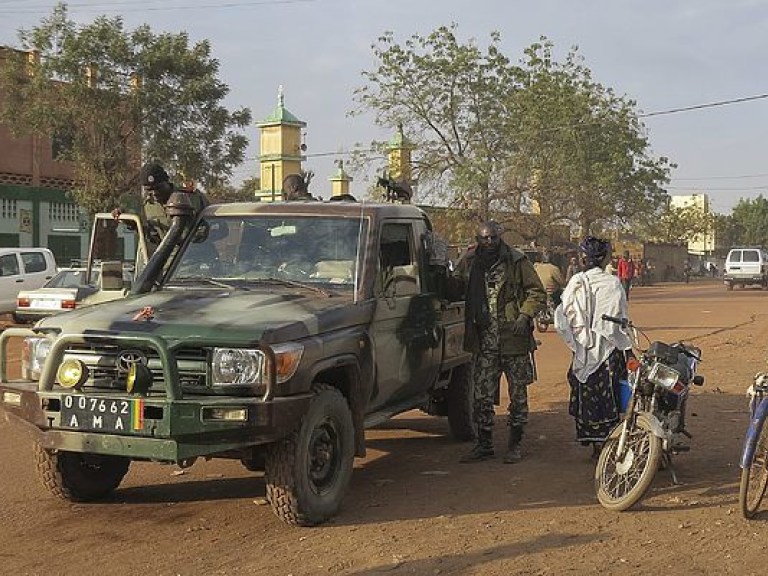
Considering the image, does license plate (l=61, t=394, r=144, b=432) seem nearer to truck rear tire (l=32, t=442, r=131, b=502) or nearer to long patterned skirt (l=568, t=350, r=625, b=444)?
truck rear tire (l=32, t=442, r=131, b=502)

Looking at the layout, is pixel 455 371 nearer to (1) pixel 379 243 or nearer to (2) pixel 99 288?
(1) pixel 379 243

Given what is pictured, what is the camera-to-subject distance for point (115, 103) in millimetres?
25891

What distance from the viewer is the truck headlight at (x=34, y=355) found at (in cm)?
541

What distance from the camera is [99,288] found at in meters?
7.30

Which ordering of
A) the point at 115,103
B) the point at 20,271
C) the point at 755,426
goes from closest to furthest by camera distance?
the point at 755,426, the point at 20,271, the point at 115,103

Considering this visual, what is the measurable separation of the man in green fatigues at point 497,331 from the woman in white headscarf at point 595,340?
0.32 metres

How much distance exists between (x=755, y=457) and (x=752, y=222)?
10273 centimetres

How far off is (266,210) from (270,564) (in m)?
2.65

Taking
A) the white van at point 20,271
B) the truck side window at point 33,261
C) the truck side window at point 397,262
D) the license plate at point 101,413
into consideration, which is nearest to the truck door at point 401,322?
the truck side window at point 397,262

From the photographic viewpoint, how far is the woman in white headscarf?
6707 mm

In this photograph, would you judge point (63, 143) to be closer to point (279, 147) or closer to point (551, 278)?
point (279, 147)

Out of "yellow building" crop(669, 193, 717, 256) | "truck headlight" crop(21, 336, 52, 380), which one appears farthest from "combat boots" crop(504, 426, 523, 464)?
"yellow building" crop(669, 193, 717, 256)

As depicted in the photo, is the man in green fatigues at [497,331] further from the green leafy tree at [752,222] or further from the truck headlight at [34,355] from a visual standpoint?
the green leafy tree at [752,222]

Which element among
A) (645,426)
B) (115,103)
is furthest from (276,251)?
(115,103)
